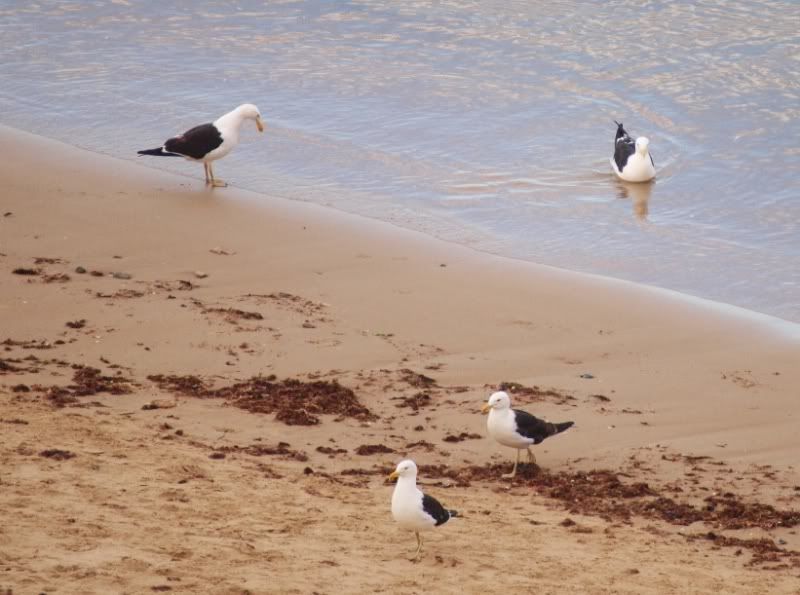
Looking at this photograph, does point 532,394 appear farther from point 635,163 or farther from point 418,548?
point 635,163

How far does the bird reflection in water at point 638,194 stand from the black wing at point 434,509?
23.6 feet

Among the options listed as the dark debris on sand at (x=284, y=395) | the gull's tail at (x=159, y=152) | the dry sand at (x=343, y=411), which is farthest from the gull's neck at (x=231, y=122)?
the dark debris on sand at (x=284, y=395)

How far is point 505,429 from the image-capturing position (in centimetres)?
705

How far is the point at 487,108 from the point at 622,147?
2736 mm

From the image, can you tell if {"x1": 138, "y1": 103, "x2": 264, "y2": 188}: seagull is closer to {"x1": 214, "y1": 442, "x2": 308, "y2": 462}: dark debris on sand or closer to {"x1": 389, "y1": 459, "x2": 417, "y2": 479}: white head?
{"x1": 214, "y1": 442, "x2": 308, "y2": 462}: dark debris on sand

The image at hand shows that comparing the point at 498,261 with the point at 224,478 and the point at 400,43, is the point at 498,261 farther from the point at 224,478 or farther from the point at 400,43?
the point at 400,43

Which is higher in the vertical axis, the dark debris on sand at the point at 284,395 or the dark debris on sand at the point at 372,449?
the dark debris on sand at the point at 284,395

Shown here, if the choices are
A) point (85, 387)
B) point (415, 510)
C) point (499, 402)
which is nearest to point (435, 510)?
point (415, 510)

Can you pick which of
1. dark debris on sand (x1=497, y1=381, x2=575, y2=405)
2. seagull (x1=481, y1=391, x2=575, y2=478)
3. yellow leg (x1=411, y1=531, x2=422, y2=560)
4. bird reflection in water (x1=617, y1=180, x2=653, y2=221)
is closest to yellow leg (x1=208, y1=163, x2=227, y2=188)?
bird reflection in water (x1=617, y1=180, x2=653, y2=221)

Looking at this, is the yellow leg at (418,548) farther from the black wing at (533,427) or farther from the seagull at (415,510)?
the black wing at (533,427)

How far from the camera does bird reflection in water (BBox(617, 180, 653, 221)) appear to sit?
42.1ft

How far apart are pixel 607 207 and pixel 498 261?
2.56 meters

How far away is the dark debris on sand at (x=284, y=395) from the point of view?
7.65 m

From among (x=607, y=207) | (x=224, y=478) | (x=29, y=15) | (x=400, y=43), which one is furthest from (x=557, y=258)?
(x=29, y=15)
